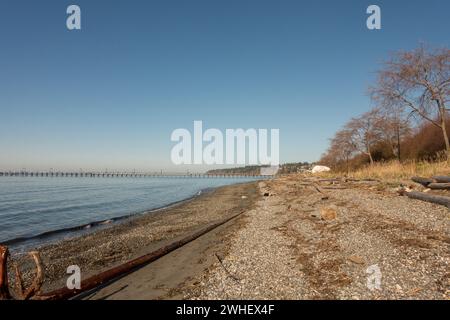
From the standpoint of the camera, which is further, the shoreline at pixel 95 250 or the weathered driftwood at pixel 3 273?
the shoreline at pixel 95 250

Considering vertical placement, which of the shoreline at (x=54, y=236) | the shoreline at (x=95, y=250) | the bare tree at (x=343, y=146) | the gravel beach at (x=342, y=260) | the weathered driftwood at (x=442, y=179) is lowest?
the shoreline at (x=54, y=236)

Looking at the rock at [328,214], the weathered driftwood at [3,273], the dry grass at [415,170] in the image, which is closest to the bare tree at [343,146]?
the dry grass at [415,170]

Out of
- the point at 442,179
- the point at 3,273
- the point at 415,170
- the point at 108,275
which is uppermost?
the point at 415,170

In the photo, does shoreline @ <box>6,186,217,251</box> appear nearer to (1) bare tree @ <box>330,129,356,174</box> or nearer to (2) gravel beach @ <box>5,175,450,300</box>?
(2) gravel beach @ <box>5,175,450,300</box>

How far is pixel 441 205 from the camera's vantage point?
9.70 meters

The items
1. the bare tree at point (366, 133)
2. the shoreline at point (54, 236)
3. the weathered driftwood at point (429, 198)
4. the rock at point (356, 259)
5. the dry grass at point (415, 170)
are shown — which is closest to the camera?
the rock at point (356, 259)

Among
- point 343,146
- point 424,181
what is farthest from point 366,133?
point 424,181

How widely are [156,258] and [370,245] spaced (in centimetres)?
575

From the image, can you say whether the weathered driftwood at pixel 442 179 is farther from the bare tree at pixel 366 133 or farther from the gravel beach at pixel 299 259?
the bare tree at pixel 366 133

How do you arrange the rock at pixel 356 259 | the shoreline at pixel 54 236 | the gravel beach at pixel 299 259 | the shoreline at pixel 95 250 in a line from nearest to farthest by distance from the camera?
the gravel beach at pixel 299 259, the rock at pixel 356 259, the shoreline at pixel 95 250, the shoreline at pixel 54 236

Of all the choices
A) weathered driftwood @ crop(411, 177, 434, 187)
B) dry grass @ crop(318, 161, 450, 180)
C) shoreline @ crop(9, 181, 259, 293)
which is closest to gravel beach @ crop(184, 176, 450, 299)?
weathered driftwood @ crop(411, 177, 434, 187)

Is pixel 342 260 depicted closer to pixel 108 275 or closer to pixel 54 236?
pixel 108 275

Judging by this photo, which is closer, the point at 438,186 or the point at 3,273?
the point at 3,273
